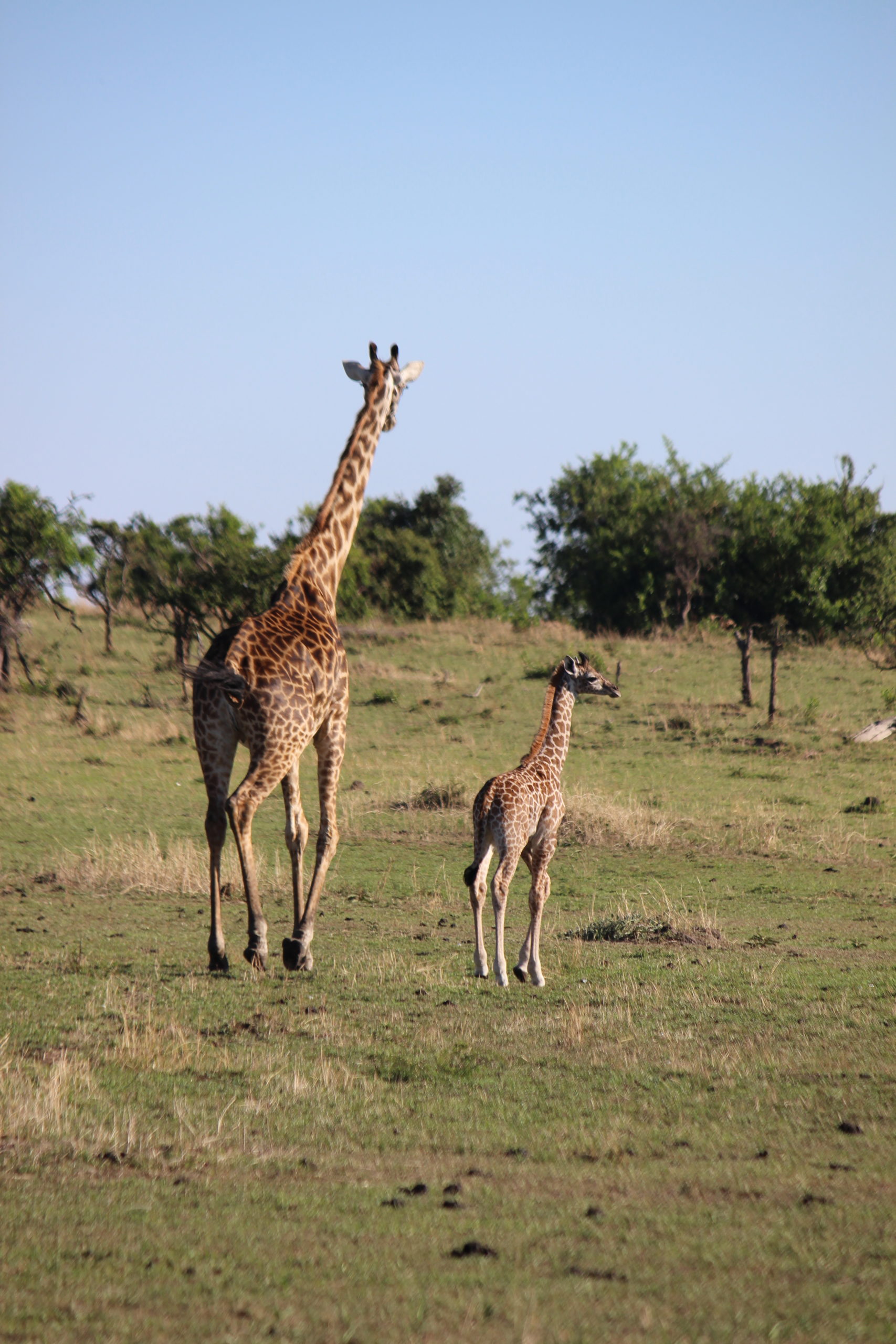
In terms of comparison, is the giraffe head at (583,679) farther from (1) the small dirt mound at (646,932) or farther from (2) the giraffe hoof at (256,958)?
(2) the giraffe hoof at (256,958)

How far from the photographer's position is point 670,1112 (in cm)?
638

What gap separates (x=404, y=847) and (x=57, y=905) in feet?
16.8

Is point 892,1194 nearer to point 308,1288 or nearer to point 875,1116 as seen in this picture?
point 875,1116

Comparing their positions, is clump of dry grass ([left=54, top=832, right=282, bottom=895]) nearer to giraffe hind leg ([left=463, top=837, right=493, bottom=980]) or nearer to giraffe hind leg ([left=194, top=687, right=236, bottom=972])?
giraffe hind leg ([left=194, top=687, right=236, bottom=972])

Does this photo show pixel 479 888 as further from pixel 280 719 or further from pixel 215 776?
pixel 215 776

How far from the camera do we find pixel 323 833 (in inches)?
407

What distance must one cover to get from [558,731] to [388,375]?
3.64 meters

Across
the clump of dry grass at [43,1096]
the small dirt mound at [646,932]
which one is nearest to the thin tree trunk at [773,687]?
the small dirt mound at [646,932]

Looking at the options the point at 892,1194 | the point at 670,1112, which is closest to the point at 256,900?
the point at 670,1112

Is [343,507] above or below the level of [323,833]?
above

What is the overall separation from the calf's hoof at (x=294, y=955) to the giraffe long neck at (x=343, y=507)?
9.63 feet

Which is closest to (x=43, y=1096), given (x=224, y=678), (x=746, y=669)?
(x=224, y=678)

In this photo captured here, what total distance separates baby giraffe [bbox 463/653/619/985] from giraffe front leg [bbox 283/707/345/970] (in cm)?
122

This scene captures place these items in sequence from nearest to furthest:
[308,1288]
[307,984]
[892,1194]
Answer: [308,1288], [892,1194], [307,984]
